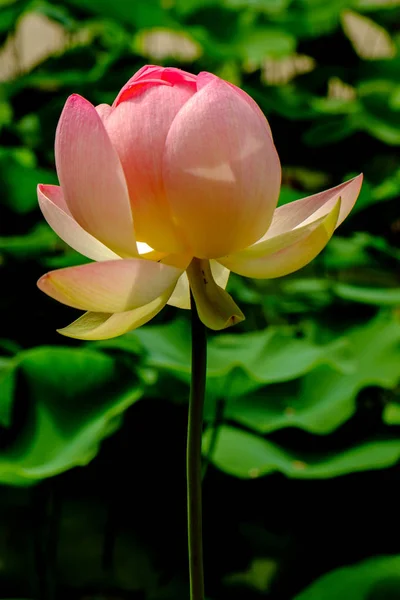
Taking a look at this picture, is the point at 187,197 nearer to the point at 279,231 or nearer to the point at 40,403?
the point at 279,231

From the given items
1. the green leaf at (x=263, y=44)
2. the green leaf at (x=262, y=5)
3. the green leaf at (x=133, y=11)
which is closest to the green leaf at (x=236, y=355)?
the green leaf at (x=263, y=44)

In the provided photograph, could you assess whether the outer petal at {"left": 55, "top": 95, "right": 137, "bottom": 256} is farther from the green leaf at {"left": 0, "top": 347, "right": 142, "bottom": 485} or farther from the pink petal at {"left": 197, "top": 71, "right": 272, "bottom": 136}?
the green leaf at {"left": 0, "top": 347, "right": 142, "bottom": 485}

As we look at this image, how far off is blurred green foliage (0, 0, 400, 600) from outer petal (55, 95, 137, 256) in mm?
421

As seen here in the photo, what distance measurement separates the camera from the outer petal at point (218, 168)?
0.88 ft

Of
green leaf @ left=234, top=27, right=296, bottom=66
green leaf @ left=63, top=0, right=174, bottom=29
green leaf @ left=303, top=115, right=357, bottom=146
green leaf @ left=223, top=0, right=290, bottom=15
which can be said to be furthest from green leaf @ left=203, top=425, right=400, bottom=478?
green leaf @ left=223, top=0, right=290, bottom=15

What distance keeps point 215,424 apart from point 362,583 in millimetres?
253

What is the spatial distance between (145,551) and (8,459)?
386 mm

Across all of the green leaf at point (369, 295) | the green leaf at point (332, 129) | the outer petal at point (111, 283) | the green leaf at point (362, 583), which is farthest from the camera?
the green leaf at point (332, 129)

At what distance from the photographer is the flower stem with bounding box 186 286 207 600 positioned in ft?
0.88

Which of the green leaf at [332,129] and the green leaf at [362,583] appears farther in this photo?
the green leaf at [332,129]

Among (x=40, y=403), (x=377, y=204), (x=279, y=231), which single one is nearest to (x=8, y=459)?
(x=40, y=403)

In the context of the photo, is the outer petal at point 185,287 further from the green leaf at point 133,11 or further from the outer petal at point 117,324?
the green leaf at point 133,11

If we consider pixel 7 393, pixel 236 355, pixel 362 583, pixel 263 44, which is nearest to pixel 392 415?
pixel 236 355

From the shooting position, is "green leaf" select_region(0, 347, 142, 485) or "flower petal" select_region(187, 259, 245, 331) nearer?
"flower petal" select_region(187, 259, 245, 331)
